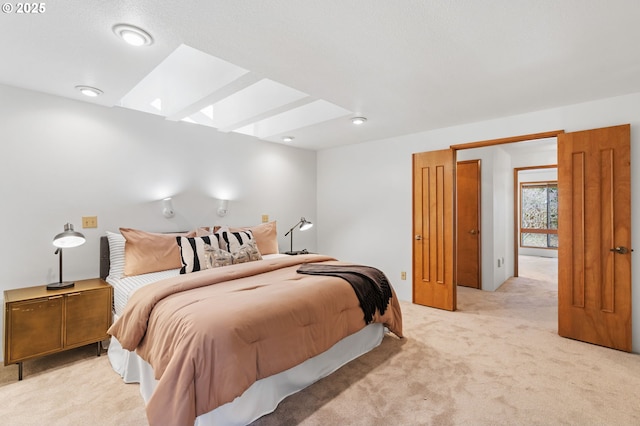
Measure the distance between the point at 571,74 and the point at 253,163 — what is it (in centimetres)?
360

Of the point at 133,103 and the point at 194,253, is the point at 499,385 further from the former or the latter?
the point at 133,103

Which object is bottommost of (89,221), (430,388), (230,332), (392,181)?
(430,388)

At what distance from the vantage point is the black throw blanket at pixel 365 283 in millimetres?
2619

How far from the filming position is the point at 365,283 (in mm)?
2711

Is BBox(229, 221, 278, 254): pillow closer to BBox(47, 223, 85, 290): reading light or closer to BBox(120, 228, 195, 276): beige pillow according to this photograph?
BBox(120, 228, 195, 276): beige pillow

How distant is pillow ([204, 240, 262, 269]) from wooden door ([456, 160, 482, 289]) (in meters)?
3.60

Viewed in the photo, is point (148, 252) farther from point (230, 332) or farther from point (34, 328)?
point (230, 332)

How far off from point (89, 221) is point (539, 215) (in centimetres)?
984

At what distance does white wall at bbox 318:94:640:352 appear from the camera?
2.86 m

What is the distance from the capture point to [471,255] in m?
5.12

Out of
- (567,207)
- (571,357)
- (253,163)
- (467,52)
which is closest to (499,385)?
(571,357)

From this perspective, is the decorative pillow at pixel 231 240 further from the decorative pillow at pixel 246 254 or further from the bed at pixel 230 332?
the bed at pixel 230 332

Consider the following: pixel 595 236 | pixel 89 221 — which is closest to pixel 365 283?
pixel 595 236

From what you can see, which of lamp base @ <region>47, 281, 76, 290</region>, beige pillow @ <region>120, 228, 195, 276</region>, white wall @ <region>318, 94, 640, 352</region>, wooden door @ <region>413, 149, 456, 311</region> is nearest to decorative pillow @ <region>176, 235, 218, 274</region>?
beige pillow @ <region>120, 228, 195, 276</region>
